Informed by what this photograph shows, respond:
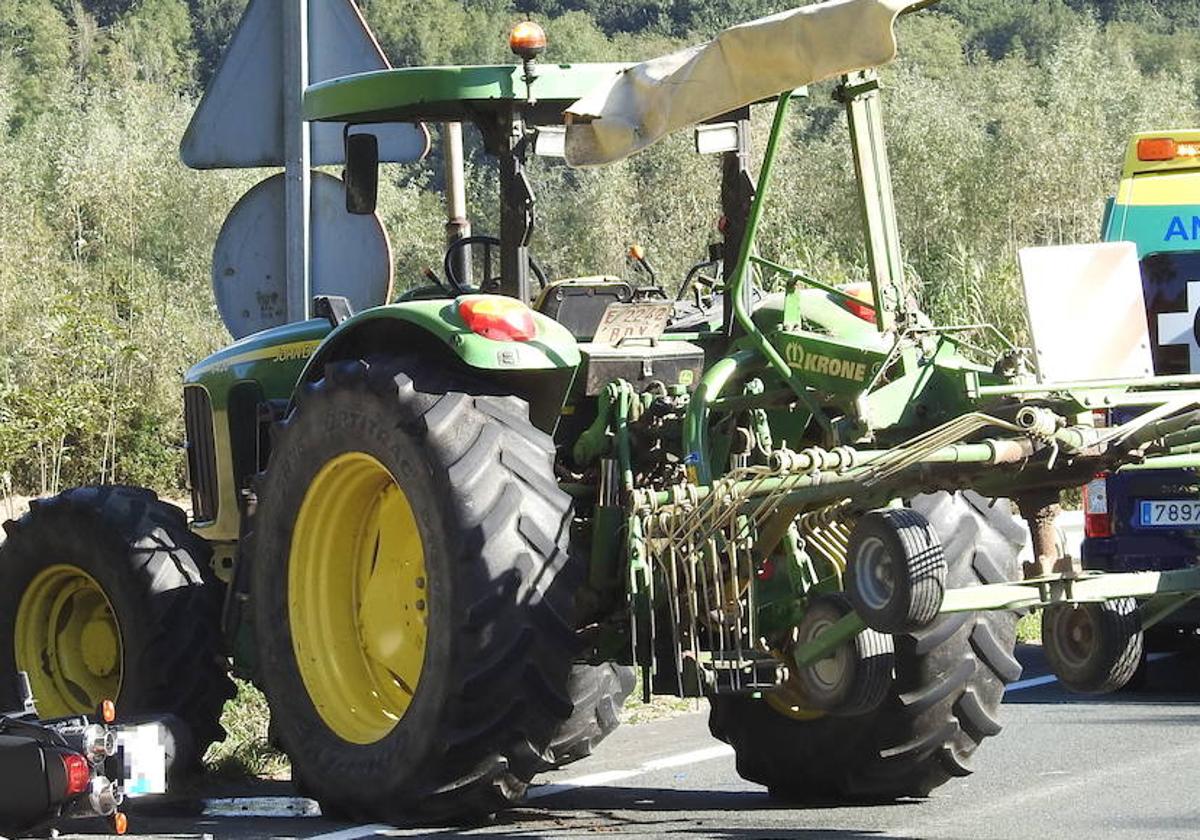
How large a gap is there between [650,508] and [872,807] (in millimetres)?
1572

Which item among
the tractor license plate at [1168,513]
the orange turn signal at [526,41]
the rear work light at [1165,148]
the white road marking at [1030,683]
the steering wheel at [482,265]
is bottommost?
the white road marking at [1030,683]

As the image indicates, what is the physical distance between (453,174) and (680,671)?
2881 mm

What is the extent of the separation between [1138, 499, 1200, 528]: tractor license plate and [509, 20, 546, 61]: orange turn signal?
16.1 feet

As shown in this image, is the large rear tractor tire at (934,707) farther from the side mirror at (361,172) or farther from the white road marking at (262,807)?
the side mirror at (361,172)

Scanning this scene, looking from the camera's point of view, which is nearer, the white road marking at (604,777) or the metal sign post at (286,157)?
the white road marking at (604,777)

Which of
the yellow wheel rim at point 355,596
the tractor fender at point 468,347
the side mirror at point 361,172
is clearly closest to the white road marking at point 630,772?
the yellow wheel rim at point 355,596

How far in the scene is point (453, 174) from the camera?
9219mm

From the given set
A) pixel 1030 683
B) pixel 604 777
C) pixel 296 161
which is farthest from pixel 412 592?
pixel 1030 683

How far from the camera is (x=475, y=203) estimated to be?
1856 centimetres

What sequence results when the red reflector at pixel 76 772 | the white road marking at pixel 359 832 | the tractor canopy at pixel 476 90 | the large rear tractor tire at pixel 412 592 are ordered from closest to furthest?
the red reflector at pixel 76 772
the large rear tractor tire at pixel 412 592
the white road marking at pixel 359 832
the tractor canopy at pixel 476 90

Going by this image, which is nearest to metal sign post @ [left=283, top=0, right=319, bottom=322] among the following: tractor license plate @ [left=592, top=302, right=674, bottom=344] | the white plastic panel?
tractor license plate @ [left=592, top=302, right=674, bottom=344]

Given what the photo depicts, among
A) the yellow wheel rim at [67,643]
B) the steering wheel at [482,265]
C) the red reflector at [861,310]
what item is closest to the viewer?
the red reflector at [861,310]

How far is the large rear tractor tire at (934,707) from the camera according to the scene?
24.8 feet

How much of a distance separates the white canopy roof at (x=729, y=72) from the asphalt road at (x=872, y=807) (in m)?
2.32
